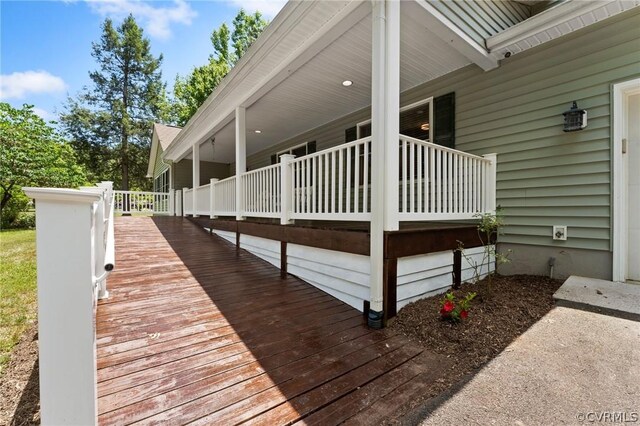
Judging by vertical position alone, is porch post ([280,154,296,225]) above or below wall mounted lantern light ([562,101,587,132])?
below

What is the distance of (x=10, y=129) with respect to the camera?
11.3m

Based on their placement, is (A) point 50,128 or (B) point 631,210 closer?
(B) point 631,210

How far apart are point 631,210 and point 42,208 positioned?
5.24m

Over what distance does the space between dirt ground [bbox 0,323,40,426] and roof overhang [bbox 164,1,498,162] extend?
4.13m

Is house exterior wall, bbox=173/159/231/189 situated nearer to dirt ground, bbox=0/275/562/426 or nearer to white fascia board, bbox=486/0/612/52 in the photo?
dirt ground, bbox=0/275/562/426

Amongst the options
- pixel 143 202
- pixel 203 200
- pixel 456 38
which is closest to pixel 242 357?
pixel 456 38

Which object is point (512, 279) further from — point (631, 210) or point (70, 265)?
point (70, 265)

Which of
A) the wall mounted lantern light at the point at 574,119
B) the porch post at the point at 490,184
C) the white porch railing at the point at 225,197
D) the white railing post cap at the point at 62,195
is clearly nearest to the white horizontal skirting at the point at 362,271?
the porch post at the point at 490,184

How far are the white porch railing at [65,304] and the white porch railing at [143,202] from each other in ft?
39.4

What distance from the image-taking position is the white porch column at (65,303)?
107 centimetres

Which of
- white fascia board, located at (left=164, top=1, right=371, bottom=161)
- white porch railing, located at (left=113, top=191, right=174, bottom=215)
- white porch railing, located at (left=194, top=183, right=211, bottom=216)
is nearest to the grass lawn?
white porch railing, located at (left=194, top=183, right=211, bottom=216)

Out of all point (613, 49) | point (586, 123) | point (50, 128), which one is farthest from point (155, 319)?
point (50, 128)

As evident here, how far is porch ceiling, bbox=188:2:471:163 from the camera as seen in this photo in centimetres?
366

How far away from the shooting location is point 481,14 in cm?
382
